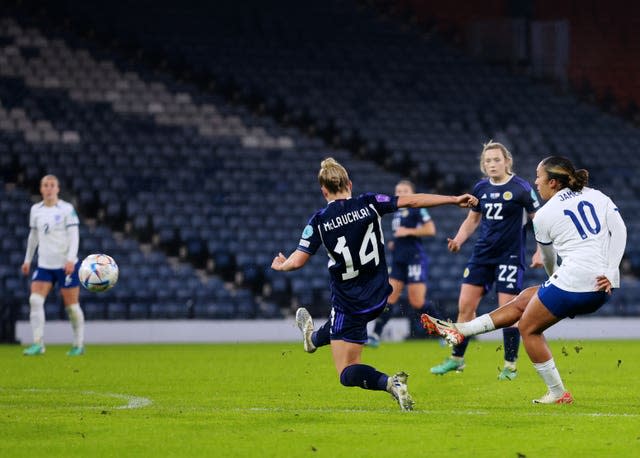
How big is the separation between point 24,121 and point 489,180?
14.8 metres

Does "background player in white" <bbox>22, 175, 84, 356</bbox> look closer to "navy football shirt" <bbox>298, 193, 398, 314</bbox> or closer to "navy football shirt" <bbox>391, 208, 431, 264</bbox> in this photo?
"navy football shirt" <bbox>391, 208, 431, 264</bbox>

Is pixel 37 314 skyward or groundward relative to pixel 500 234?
groundward

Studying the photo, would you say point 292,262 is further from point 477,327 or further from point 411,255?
point 411,255

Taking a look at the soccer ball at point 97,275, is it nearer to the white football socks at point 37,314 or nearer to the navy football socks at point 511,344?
the white football socks at point 37,314

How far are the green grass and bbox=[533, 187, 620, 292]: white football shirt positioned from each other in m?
0.94

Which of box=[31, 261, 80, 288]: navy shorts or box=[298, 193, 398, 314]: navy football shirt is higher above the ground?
box=[298, 193, 398, 314]: navy football shirt

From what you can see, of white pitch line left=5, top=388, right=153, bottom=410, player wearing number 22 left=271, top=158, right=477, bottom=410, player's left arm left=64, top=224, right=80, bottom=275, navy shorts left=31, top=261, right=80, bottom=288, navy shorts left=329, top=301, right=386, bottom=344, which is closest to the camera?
player wearing number 22 left=271, top=158, right=477, bottom=410

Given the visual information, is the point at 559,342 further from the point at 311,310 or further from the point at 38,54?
the point at 38,54

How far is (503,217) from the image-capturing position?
11539 millimetres

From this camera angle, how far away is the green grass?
674cm

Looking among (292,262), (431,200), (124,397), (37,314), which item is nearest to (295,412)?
(292,262)

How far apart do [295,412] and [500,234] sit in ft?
12.7

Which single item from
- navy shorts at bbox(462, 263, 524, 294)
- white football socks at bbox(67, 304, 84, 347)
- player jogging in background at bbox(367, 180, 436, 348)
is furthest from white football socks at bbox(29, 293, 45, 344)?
navy shorts at bbox(462, 263, 524, 294)

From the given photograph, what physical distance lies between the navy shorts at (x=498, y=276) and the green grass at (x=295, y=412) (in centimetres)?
89
